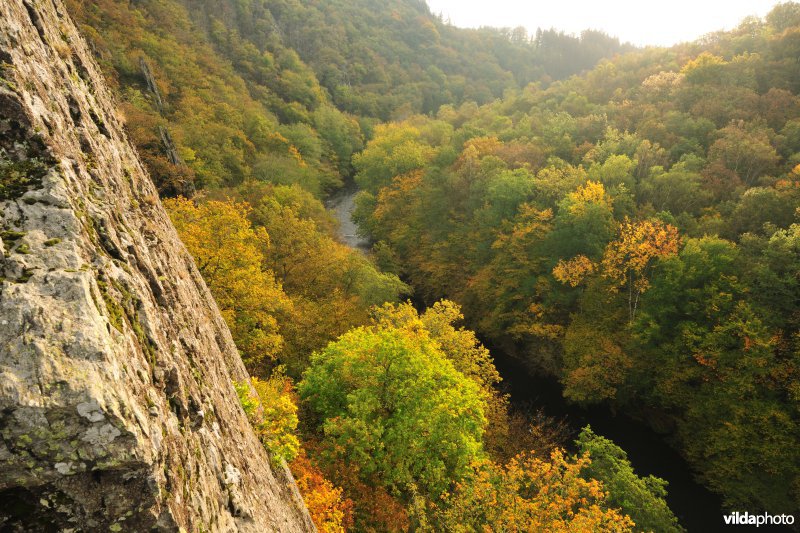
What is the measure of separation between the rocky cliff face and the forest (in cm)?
506

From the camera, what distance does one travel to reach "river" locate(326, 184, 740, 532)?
24.5 meters

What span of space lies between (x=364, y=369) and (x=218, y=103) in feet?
164

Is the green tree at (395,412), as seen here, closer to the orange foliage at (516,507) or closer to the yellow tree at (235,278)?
the orange foliage at (516,507)

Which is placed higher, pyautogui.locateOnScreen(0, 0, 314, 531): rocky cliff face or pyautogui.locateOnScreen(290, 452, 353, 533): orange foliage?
pyautogui.locateOnScreen(0, 0, 314, 531): rocky cliff face

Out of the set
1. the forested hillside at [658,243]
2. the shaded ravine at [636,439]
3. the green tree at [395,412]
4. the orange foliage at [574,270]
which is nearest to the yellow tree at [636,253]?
the forested hillside at [658,243]

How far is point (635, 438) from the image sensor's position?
97.0 ft

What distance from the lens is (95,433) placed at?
3.48 meters

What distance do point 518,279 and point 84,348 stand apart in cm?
3659

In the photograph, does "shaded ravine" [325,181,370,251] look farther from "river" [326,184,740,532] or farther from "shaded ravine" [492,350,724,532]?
"shaded ravine" [492,350,724,532]

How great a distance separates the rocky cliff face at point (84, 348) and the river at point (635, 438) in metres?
27.3

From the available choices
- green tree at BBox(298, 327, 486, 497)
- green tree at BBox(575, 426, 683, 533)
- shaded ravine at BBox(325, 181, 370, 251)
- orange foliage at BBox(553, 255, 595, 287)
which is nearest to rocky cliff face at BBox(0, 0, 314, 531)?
green tree at BBox(298, 327, 486, 497)

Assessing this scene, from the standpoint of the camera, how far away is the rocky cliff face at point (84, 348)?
341 cm

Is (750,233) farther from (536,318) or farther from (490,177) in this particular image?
(490,177)

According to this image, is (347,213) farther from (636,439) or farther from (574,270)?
(636,439)
